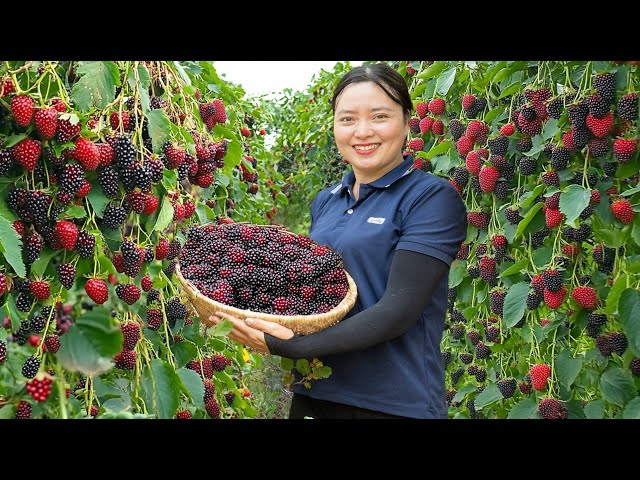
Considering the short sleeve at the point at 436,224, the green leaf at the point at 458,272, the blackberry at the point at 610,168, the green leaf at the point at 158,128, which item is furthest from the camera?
the green leaf at the point at 458,272

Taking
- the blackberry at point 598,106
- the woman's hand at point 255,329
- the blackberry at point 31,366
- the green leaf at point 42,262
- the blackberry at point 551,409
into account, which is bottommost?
the blackberry at point 551,409

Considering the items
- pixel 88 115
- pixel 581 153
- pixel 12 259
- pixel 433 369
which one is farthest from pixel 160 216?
pixel 581 153

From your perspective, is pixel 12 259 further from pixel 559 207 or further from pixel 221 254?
pixel 559 207

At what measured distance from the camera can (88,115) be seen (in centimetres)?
118

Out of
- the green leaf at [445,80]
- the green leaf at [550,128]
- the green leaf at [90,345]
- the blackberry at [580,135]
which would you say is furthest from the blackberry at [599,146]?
the green leaf at [90,345]

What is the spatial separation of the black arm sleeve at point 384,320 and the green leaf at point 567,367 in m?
0.62

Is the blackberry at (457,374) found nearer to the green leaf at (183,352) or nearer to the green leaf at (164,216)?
the green leaf at (183,352)

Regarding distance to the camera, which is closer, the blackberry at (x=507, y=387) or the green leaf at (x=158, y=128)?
the green leaf at (x=158, y=128)

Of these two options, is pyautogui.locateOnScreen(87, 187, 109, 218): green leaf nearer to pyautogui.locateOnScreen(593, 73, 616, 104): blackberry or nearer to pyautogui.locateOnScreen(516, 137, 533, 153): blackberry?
pyautogui.locateOnScreen(593, 73, 616, 104): blackberry

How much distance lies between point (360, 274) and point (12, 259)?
833 millimetres

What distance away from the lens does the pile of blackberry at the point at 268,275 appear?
4.84 ft

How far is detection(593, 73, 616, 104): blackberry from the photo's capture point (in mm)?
1624

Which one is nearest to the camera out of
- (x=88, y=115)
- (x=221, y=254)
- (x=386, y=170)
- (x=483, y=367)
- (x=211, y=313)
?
(x=88, y=115)

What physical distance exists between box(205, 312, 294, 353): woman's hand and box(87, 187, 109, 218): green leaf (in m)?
0.37
